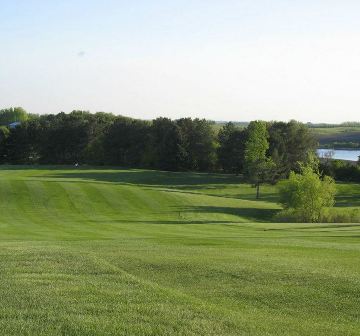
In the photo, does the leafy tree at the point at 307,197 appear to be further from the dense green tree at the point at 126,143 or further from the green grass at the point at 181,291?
the dense green tree at the point at 126,143

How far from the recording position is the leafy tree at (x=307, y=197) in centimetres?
5594

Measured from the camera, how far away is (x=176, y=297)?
35.2 ft

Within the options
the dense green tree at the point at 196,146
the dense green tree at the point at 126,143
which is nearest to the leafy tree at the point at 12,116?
the dense green tree at the point at 126,143

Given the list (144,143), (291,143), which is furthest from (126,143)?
(291,143)

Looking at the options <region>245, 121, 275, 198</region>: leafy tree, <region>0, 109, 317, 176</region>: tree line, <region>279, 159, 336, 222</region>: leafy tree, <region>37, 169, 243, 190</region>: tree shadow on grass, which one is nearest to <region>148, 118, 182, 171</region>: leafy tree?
<region>0, 109, 317, 176</region>: tree line

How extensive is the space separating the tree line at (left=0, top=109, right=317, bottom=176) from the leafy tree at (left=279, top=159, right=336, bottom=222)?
94.2ft

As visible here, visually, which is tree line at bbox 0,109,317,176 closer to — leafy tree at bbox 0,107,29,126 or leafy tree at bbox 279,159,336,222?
leafy tree at bbox 279,159,336,222

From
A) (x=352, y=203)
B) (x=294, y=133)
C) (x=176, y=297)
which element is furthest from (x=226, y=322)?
(x=294, y=133)

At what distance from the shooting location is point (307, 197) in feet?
184

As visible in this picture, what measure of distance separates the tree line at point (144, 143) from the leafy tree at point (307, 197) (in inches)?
1131

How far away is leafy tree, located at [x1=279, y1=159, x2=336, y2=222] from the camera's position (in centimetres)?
5594

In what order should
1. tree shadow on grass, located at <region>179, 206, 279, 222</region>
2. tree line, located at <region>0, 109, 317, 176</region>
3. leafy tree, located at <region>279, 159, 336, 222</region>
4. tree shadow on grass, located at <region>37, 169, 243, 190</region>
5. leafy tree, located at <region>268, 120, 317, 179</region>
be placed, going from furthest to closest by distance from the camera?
1. tree line, located at <region>0, 109, 317, 176</region>
2. leafy tree, located at <region>268, 120, 317, 179</region>
3. tree shadow on grass, located at <region>37, 169, 243, 190</region>
4. leafy tree, located at <region>279, 159, 336, 222</region>
5. tree shadow on grass, located at <region>179, 206, 279, 222</region>

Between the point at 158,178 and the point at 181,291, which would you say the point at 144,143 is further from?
the point at 181,291

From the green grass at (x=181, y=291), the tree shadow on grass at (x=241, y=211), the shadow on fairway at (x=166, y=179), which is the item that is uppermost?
the green grass at (x=181, y=291)
